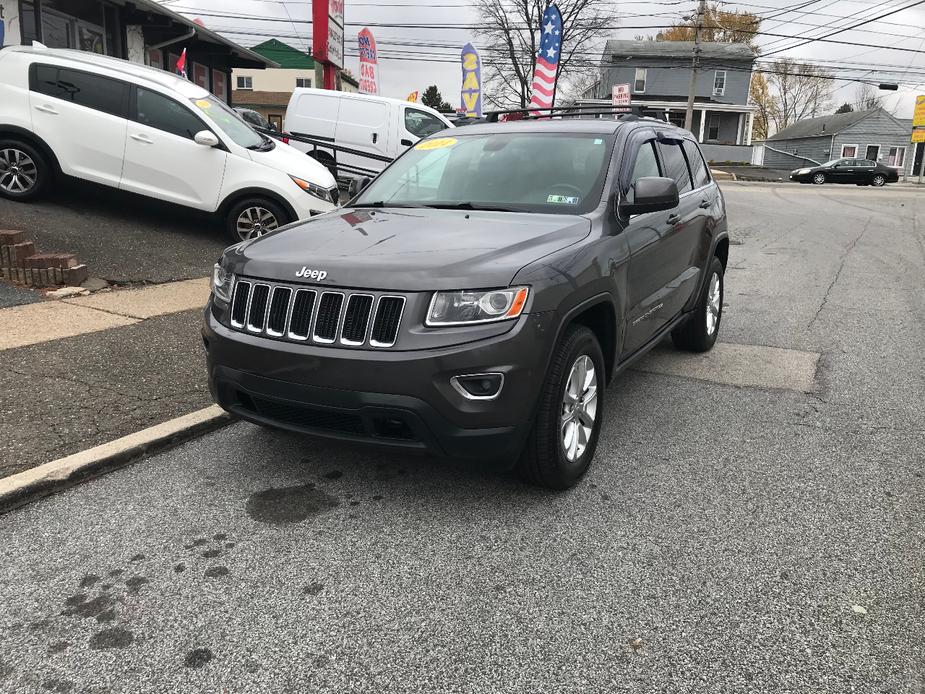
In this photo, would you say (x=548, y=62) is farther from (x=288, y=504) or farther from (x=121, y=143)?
(x=288, y=504)

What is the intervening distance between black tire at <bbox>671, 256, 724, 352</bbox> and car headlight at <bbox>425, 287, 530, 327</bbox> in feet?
10.1

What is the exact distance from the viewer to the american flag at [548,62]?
20.6 meters

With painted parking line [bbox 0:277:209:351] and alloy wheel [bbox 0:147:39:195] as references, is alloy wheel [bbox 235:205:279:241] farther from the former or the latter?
alloy wheel [bbox 0:147:39:195]

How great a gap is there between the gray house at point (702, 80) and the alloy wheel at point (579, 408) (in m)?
53.5

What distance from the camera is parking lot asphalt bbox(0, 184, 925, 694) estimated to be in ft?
7.79

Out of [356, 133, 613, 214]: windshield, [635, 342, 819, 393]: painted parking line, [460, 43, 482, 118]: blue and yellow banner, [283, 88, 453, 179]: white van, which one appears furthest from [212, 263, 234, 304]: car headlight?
[460, 43, 482, 118]: blue and yellow banner

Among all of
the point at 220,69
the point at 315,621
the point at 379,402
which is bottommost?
the point at 315,621

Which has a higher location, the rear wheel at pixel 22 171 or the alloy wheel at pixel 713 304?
the rear wheel at pixel 22 171

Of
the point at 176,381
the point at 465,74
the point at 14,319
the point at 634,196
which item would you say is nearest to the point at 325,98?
the point at 14,319

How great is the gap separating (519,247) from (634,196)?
1026 mm

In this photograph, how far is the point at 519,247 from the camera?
3383 mm

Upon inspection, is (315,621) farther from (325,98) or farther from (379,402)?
→ (325,98)

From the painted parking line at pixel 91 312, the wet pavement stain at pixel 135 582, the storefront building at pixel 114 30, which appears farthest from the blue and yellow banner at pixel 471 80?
the wet pavement stain at pixel 135 582

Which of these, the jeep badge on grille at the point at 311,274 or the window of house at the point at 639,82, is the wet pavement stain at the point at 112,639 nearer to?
the jeep badge on grille at the point at 311,274
